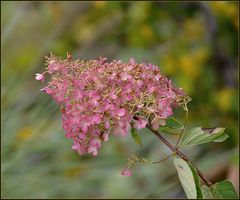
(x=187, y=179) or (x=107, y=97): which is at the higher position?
(x=107, y=97)

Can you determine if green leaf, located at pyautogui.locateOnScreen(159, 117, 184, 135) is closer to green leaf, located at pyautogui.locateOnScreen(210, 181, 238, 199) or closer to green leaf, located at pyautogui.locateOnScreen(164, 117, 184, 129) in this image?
green leaf, located at pyautogui.locateOnScreen(164, 117, 184, 129)

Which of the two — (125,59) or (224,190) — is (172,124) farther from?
(125,59)

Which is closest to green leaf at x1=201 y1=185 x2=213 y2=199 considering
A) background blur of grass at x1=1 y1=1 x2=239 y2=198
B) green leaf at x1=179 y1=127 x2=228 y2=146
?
green leaf at x1=179 y1=127 x2=228 y2=146

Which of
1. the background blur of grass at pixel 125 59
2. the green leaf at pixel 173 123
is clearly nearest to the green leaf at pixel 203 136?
the green leaf at pixel 173 123

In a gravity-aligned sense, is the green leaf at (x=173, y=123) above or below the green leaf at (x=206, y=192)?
above

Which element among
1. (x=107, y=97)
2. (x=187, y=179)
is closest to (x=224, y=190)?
(x=187, y=179)

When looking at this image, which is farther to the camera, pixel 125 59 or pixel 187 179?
pixel 125 59

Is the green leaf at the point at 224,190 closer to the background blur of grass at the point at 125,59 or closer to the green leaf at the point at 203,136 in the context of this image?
the green leaf at the point at 203,136
